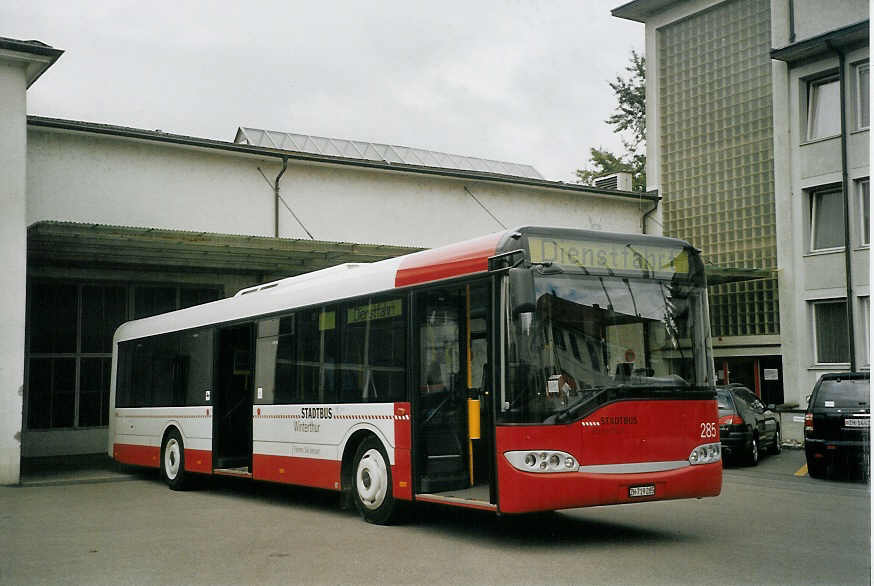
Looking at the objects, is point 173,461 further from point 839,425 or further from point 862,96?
point 862,96

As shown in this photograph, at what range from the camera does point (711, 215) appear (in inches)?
1073


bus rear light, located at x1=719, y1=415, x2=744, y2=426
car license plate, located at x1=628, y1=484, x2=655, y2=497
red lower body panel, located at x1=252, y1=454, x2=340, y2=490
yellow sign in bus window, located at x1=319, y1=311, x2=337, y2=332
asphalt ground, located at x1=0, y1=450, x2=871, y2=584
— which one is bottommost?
asphalt ground, located at x1=0, y1=450, x2=871, y2=584

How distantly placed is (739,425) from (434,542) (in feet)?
35.2

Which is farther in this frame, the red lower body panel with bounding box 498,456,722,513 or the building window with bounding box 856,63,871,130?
the building window with bounding box 856,63,871,130

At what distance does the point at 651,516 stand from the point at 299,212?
1350cm

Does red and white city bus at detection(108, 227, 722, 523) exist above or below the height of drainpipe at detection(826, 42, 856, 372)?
below

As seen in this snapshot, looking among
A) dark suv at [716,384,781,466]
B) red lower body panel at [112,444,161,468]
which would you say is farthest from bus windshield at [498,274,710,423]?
red lower body panel at [112,444,161,468]

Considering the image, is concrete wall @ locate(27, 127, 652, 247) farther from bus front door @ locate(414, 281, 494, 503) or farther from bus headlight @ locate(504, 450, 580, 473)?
bus headlight @ locate(504, 450, 580, 473)

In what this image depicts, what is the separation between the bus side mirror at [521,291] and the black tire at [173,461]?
29.4 ft

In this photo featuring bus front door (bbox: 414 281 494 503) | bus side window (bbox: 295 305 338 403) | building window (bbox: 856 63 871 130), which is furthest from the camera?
building window (bbox: 856 63 871 130)

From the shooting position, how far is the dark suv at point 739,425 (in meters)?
18.5

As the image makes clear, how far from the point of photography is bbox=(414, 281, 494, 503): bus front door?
9.69 meters

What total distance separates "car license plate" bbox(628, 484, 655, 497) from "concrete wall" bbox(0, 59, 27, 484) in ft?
35.0

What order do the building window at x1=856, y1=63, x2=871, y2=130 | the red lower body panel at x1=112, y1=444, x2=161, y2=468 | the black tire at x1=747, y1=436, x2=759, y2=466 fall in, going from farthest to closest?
the building window at x1=856, y1=63, x2=871, y2=130 < the black tire at x1=747, y1=436, x2=759, y2=466 < the red lower body panel at x1=112, y1=444, x2=161, y2=468
